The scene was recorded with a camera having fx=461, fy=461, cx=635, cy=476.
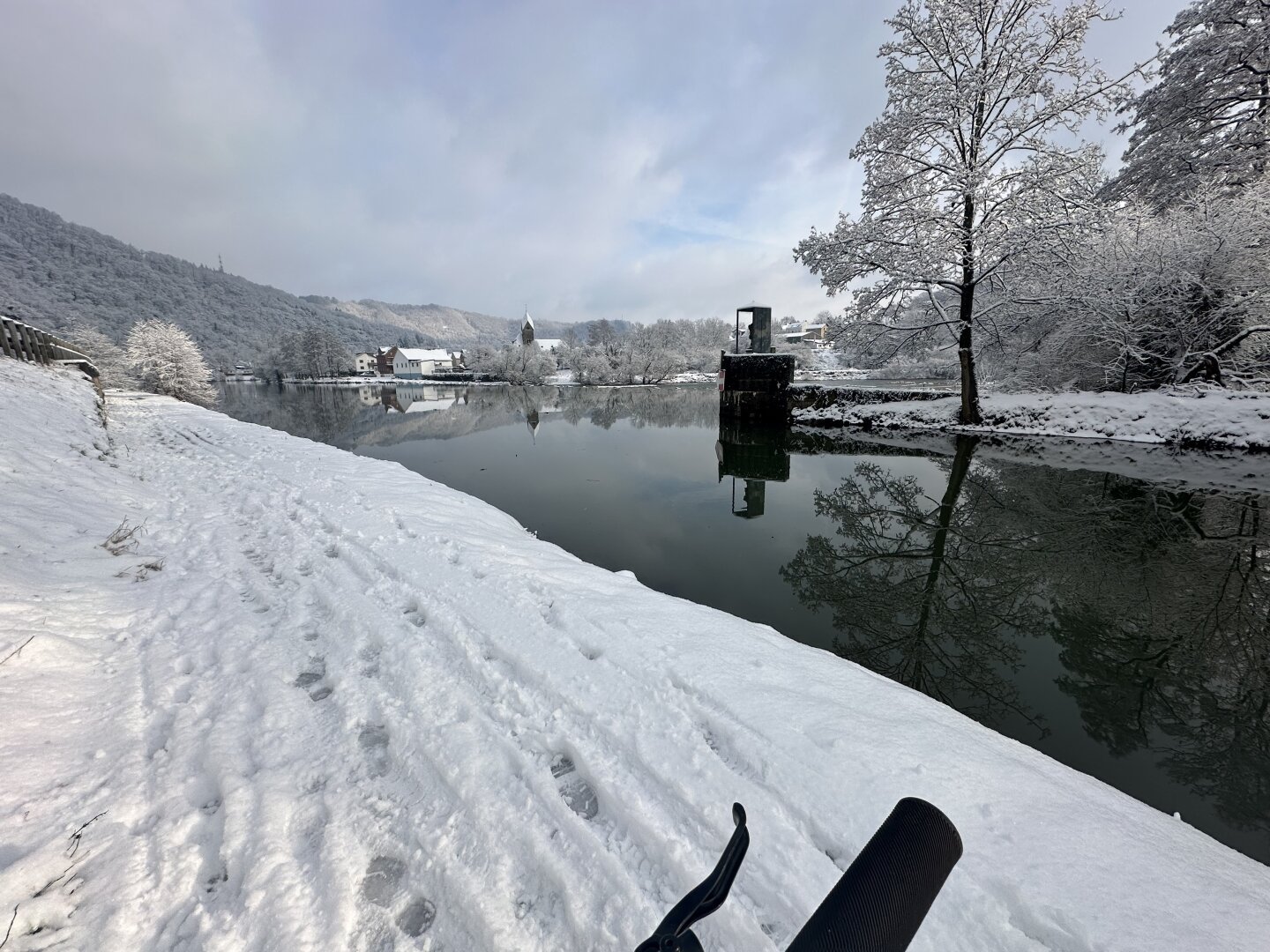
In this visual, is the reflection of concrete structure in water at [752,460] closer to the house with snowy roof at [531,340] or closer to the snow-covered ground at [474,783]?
the snow-covered ground at [474,783]

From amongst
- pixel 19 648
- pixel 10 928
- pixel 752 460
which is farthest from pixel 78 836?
pixel 752 460

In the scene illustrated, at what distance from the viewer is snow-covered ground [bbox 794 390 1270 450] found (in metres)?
11.9

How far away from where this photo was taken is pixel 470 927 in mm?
1582

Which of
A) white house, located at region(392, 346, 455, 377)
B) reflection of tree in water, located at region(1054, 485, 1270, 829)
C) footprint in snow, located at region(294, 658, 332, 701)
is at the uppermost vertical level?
white house, located at region(392, 346, 455, 377)

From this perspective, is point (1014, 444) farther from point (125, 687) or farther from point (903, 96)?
point (125, 687)

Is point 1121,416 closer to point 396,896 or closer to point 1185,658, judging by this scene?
point 1185,658

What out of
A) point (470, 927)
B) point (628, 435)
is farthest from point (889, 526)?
point (628, 435)

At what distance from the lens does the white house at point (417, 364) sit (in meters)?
94.4

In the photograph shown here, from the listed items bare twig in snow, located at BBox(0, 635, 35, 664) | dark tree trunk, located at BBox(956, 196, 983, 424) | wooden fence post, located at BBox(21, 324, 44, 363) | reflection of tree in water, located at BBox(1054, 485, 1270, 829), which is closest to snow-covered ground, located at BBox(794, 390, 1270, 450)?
dark tree trunk, located at BBox(956, 196, 983, 424)

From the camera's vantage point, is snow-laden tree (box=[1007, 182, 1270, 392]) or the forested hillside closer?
snow-laden tree (box=[1007, 182, 1270, 392])

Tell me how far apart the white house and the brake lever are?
10140cm

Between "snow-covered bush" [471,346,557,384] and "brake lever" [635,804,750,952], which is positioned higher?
"snow-covered bush" [471,346,557,384]

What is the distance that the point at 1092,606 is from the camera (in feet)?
16.3

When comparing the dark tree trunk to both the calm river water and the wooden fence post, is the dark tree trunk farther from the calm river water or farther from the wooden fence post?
the wooden fence post
